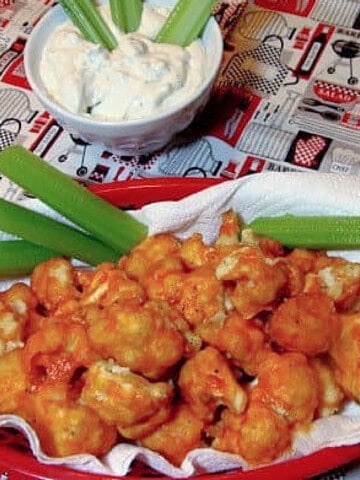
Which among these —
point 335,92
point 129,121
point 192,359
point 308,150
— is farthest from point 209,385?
point 335,92

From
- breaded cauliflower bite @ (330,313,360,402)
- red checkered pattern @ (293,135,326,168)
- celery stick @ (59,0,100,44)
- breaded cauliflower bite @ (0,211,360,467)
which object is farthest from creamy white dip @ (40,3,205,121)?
breaded cauliflower bite @ (330,313,360,402)

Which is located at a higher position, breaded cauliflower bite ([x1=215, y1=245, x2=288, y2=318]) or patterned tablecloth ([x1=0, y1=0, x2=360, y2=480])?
patterned tablecloth ([x1=0, y1=0, x2=360, y2=480])

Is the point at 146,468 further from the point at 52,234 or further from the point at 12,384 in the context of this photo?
the point at 52,234

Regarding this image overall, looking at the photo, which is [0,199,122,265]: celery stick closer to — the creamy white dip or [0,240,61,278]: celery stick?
[0,240,61,278]: celery stick

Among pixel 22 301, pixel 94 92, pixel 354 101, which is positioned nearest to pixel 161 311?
pixel 22 301

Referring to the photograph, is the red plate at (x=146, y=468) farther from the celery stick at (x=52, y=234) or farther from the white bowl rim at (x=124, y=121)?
the white bowl rim at (x=124, y=121)
